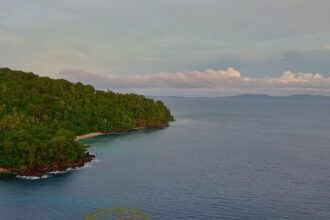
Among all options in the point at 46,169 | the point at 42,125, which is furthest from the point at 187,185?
the point at 42,125

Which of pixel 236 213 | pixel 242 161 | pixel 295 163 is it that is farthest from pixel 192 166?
pixel 236 213

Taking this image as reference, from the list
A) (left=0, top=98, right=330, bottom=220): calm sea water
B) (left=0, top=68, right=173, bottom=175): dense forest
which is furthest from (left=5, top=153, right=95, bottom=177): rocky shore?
(left=0, top=98, right=330, bottom=220): calm sea water

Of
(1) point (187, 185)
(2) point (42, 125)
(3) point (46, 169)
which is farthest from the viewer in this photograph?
(2) point (42, 125)

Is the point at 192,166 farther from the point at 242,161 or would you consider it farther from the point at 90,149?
the point at 90,149

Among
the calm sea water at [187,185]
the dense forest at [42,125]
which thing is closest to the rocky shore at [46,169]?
the dense forest at [42,125]

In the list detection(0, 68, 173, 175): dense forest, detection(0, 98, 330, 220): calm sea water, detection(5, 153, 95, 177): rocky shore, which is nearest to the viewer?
detection(0, 98, 330, 220): calm sea water

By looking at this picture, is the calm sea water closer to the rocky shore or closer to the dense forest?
the rocky shore

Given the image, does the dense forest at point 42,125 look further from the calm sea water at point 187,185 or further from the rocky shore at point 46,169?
the calm sea water at point 187,185

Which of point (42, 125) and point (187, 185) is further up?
point (42, 125)

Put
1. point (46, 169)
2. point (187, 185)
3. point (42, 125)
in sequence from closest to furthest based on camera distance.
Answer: point (187, 185) < point (46, 169) < point (42, 125)

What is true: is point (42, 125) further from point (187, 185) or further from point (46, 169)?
point (187, 185)

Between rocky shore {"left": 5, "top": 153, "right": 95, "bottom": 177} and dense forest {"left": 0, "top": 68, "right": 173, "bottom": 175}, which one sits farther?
dense forest {"left": 0, "top": 68, "right": 173, "bottom": 175}
